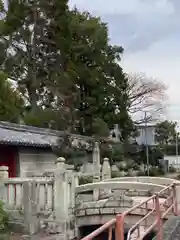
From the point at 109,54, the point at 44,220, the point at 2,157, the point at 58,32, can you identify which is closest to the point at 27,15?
the point at 58,32

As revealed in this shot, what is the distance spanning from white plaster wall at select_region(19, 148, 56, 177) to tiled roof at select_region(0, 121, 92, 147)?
552mm

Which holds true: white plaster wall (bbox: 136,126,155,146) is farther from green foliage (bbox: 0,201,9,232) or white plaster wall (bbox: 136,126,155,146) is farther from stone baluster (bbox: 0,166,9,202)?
green foliage (bbox: 0,201,9,232)

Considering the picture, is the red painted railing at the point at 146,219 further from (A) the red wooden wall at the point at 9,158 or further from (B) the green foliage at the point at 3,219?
(A) the red wooden wall at the point at 9,158

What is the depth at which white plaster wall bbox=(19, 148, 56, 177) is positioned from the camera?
57.6 ft

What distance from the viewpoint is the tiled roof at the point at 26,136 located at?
1600 cm

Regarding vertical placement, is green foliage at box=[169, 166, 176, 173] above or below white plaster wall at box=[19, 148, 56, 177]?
below

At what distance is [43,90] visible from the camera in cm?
3038

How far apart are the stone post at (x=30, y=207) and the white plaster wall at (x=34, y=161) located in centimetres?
581

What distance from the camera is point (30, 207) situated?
11195 millimetres

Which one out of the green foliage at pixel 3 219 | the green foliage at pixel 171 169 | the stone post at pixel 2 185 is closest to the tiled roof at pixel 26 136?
the stone post at pixel 2 185

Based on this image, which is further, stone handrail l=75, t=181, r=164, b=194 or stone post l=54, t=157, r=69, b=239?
stone handrail l=75, t=181, r=164, b=194

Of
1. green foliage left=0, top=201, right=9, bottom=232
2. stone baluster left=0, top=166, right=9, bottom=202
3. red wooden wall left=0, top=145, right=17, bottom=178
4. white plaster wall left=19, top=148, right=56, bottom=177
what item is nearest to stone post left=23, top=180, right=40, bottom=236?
green foliage left=0, top=201, right=9, bottom=232

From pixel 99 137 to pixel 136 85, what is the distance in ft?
67.1

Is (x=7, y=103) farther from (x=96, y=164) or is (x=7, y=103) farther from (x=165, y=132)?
(x=165, y=132)
